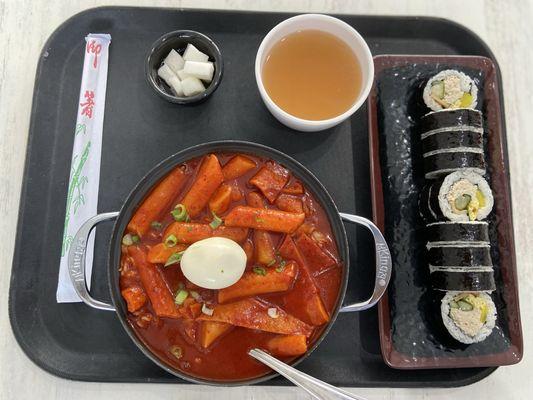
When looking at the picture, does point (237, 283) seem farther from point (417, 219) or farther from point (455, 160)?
point (455, 160)

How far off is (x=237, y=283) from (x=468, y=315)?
861 millimetres

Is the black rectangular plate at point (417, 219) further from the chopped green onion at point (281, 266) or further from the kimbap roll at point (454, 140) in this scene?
the chopped green onion at point (281, 266)

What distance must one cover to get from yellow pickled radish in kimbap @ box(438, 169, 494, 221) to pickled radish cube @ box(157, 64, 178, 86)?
1.11m

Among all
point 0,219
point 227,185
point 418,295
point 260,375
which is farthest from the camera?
point 0,219

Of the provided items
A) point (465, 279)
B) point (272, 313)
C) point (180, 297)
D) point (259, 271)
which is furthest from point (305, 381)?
point (465, 279)

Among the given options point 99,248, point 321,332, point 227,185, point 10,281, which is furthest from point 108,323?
point 321,332

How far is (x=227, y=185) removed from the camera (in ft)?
5.23

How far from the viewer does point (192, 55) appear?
174cm

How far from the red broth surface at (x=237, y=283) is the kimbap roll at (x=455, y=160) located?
51 centimetres

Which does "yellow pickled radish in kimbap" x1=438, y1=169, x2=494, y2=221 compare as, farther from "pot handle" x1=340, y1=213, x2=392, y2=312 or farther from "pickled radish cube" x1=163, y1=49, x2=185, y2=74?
"pickled radish cube" x1=163, y1=49, x2=185, y2=74

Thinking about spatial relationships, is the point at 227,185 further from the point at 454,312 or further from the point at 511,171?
the point at 511,171

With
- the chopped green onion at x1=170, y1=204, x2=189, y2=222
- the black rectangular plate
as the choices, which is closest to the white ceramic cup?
the black rectangular plate

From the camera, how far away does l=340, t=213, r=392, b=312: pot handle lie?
5.13 ft

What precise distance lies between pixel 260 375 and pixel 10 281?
1.02 meters
